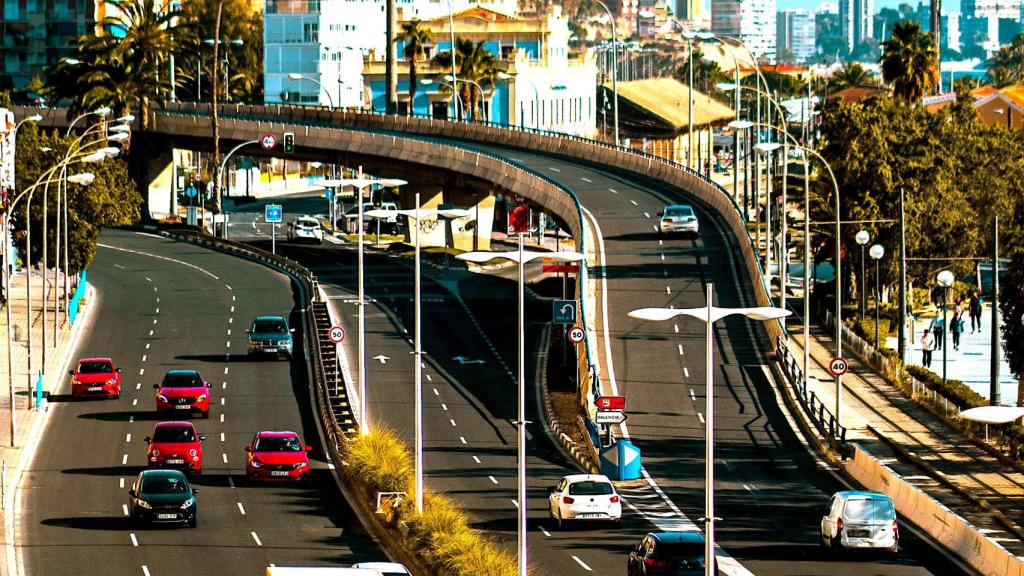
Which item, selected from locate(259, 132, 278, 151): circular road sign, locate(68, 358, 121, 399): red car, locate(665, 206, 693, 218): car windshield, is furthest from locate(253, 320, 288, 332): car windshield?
locate(259, 132, 278, 151): circular road sign

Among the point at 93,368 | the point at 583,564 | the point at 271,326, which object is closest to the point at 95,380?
the point at 93,368

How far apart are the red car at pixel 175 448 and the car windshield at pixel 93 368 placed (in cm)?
1402

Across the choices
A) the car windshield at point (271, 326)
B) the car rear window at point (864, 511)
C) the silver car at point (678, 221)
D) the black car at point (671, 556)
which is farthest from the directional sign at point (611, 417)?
the silver car at point (678, 221)

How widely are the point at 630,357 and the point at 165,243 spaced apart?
50.6 metres

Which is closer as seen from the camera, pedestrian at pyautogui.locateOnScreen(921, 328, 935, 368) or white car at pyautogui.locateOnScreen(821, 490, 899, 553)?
white car at pyautogui.locateOnScreen(821, 490, 899, 553)

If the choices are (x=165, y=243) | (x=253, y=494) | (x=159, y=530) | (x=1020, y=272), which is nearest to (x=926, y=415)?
(x=1020, y=272)

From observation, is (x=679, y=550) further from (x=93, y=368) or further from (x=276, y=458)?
(x=93, y=368)

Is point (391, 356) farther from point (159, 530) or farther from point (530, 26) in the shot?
point (530, 26)

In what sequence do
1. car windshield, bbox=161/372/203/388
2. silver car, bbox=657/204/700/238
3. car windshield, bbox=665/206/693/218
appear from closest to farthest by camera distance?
car windshield, bbox=161/372/203/388, silver car, bbox=657/204/700/238, car windshield, bbox=665/206/693/218

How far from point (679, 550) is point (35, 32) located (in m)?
167

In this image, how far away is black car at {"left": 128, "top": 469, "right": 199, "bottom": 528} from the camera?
1877 inches

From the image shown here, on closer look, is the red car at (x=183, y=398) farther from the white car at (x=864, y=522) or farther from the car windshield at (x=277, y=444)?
the white car at (x=864, y=522)

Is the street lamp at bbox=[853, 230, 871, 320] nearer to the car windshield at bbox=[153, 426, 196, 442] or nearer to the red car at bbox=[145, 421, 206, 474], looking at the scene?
the car windshield at bbox=[153, 426, 196, 442]

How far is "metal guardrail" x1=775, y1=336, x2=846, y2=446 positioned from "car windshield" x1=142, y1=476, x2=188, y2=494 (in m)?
21.1
